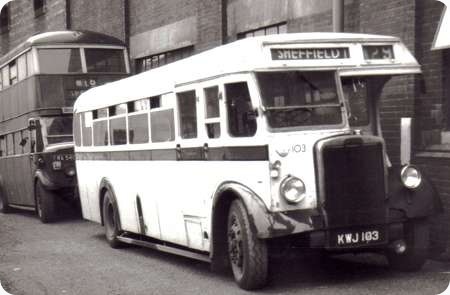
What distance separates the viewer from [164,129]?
9.58m

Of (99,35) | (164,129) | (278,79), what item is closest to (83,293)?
(164,129)

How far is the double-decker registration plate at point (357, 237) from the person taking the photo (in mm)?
7348

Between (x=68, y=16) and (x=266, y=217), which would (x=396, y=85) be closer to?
(x=266, y=217)

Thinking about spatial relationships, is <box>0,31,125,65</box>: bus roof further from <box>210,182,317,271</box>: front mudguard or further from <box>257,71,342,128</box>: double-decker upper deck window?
<box>257,71,342,128</box>: double-decker upper deck window

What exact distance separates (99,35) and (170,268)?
9460 millimetres

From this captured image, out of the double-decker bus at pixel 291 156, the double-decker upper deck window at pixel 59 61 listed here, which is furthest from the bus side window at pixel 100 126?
the double-decker upper deck window at pixel 59 61

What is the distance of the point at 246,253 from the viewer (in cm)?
742

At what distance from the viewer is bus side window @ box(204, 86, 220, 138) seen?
8.14 m

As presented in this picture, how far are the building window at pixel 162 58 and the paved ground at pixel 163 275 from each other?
6.77 meters

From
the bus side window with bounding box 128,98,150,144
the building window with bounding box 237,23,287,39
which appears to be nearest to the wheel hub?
the bus side window with bounding box 128,98,150,144

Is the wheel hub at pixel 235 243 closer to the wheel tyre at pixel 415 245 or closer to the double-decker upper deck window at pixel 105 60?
the wheel tyre at pixel 415 245

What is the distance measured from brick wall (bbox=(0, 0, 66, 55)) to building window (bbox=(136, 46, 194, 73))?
6022 millimetres

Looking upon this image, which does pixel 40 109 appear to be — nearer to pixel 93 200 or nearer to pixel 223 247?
pixel 93 200

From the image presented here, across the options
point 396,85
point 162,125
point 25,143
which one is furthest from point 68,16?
point 396,85
